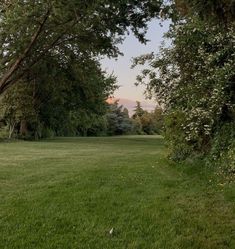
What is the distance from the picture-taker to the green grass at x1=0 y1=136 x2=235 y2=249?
17.5 ft

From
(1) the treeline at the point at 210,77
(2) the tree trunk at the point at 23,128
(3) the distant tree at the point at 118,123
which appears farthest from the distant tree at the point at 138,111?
(1) the treeline at the point at 210,77

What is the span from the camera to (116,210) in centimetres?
669

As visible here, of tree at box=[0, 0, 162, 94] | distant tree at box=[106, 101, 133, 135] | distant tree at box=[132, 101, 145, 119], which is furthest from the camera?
distant tree at box=[132, 101, 145, 119]

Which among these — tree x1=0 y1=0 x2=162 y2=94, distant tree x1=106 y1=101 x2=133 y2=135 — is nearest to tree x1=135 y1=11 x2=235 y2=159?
tree x1=0 y1=0 x2=162 y2=94

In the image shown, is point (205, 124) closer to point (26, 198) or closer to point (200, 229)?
point (200, 229)

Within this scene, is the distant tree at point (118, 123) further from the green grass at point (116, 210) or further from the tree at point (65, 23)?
the tree at point (65, 23)

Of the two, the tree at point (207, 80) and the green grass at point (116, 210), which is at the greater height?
the tree at point (207, 80)

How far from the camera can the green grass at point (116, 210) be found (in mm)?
5340

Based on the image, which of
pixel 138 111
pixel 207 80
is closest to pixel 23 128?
pixel 138 111

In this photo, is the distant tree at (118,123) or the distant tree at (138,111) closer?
the distant tree at (118,123)

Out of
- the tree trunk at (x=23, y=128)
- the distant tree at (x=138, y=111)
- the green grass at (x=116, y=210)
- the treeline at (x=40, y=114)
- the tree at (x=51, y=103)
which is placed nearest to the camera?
the green grass at (x=116, y=210)

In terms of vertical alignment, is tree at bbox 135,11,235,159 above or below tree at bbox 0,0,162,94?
below

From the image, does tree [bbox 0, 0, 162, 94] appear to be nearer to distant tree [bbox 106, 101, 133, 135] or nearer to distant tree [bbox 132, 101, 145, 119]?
distant tree [bbox 106, 101, 133, 135]

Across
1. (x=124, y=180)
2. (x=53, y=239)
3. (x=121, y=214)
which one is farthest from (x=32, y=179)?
(x=53, y=239)
